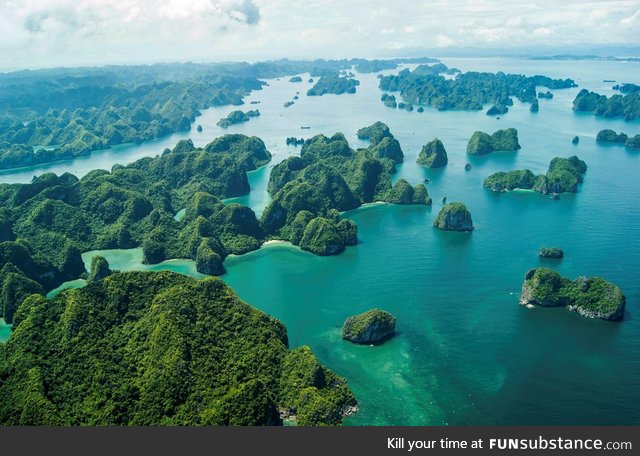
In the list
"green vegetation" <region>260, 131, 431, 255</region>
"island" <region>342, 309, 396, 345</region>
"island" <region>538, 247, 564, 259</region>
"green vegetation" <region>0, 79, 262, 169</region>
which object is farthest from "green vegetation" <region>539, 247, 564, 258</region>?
"green vegetation" <region>0, 79, 262, 169</region>

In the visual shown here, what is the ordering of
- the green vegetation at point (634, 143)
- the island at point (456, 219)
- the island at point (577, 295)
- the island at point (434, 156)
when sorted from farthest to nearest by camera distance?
the green vegetation at point (634, 143) → the island at point (434, 156) → the island at point (456, 219) → the island at point (577, 295)

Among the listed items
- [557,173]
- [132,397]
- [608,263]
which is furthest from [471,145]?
[132,397]

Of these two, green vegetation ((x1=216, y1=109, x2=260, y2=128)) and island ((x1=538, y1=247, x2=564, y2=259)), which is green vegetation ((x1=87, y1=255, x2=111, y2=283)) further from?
green vegetation ((x1=216, y1=109, x2=260, y2=128))

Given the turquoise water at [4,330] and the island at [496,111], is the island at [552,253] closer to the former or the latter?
the turquoise water at [4,330]

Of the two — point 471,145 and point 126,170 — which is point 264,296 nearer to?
point 126,170

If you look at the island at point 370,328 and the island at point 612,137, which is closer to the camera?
the island at point 370,328

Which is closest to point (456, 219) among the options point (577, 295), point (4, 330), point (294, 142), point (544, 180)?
point (577, 295)

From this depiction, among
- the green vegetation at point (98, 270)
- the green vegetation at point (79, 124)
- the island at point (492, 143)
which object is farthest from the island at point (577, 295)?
the green vegetation at point (79, 124)
